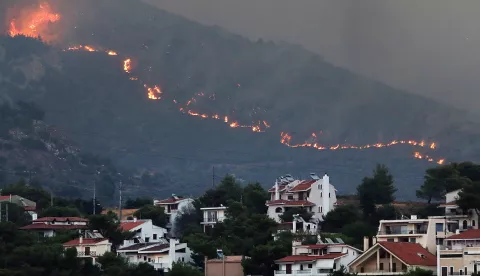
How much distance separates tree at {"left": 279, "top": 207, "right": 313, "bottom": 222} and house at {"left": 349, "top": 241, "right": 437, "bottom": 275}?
61.4 ft

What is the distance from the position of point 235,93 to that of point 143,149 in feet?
55.9

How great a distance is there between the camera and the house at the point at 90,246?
271ft

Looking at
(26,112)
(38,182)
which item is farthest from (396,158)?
(26,112)

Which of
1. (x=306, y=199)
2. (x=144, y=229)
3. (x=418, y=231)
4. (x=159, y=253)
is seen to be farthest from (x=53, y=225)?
(x=418, y=231)

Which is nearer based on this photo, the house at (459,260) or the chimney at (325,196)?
the house at (459,260)

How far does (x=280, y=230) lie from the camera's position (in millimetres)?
84125

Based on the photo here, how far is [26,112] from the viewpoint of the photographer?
183750 mm

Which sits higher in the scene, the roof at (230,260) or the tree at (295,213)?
the tree at (295,213)

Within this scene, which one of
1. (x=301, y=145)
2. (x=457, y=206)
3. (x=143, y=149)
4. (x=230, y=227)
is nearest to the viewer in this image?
(x=457, y=206)

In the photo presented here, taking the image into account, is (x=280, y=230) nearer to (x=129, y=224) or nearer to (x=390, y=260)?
(x=129, y=224)

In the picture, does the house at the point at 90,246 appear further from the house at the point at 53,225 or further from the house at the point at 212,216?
the house at the point at 212,216

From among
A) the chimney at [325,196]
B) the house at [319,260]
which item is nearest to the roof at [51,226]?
the chimney at [325,196]

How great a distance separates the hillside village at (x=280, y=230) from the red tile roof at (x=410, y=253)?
88 millimetres

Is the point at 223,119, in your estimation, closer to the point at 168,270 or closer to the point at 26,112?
the point at 26,112
